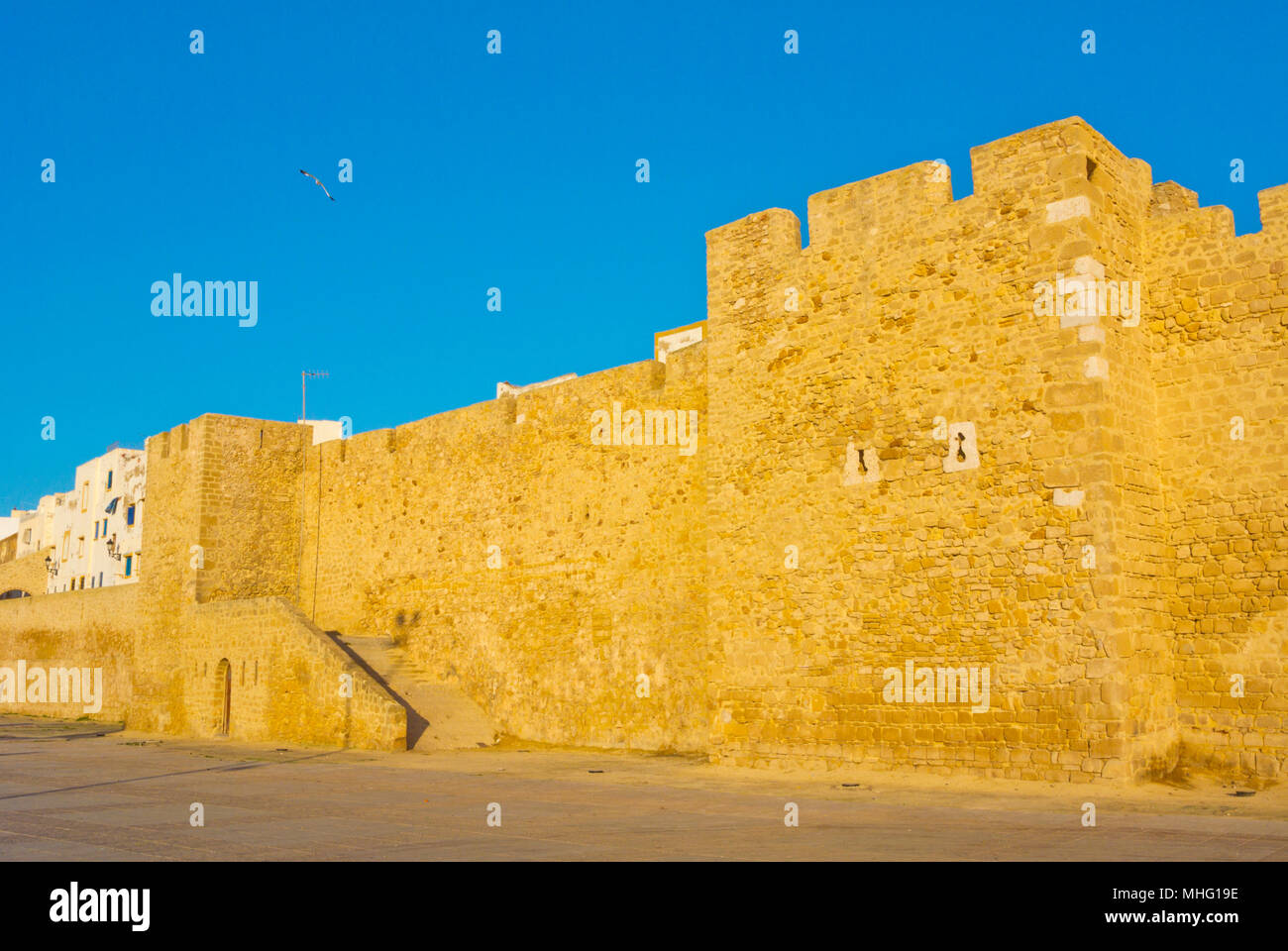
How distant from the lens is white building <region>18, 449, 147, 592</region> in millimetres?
39719

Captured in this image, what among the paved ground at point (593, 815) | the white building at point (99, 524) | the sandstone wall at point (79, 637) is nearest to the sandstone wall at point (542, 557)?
the paved ground at point (593, 815)

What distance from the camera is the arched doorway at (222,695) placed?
1881 centimetres

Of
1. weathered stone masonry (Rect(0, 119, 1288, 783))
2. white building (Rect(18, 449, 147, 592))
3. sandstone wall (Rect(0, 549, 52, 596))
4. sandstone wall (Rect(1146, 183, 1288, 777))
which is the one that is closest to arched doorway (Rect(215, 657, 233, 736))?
weathered stone masonry (Rect(0, 119, 1288, 783))

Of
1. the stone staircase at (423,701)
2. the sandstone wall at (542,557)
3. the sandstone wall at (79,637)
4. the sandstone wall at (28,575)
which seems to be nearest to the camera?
the sandstone wall at (542,557)

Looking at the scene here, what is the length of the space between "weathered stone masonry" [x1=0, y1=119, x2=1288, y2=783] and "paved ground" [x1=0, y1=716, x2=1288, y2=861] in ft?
2.51

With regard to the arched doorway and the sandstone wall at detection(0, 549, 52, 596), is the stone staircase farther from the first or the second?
the sandstone wall at detection(0, 549, 52, 596)

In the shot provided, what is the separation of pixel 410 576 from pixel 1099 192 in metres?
12.6

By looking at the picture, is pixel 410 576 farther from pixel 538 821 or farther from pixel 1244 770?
pixel 1244 770

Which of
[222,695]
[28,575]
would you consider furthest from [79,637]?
[28,575]

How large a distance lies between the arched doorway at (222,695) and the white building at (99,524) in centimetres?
1948

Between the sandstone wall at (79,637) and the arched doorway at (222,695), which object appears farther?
the sandstone wall at (79,637)

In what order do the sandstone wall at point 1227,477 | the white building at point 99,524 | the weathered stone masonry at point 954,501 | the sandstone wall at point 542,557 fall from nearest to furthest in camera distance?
the sandstone wall at point 1227,477, the weathered stone masonry at point 954,501, the sandstone wall at point 542,557, the white building at point 99,524

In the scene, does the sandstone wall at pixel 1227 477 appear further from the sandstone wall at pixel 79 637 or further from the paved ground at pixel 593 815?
the sandstone wall at pixel 79 637
